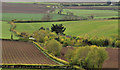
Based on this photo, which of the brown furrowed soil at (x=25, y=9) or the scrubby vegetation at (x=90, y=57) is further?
the brown furrowed soil at (x=25, y=9)

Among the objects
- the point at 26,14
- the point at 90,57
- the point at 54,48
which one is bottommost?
the point at 54,48

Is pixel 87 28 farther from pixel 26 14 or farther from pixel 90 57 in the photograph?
pixel 26 14

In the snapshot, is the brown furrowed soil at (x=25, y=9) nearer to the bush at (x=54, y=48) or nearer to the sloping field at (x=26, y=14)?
the sloping field at (x=26, y=14)

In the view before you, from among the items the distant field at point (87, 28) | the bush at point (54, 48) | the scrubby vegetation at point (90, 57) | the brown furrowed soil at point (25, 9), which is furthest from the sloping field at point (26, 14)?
the scrubby vegetation at point (90, 57)

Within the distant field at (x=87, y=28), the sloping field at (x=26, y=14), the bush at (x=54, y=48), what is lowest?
the bush at (x=54, y=48)

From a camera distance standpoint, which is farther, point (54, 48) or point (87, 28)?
point (87, 28)

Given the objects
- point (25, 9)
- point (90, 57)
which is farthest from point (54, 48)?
point (25, 9)

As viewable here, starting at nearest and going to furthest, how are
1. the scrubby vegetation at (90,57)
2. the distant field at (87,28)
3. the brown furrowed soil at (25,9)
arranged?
the scrubby vegetation at (90,57) → the distant field at (87,28) → the brown furrowed soil at (25,9)

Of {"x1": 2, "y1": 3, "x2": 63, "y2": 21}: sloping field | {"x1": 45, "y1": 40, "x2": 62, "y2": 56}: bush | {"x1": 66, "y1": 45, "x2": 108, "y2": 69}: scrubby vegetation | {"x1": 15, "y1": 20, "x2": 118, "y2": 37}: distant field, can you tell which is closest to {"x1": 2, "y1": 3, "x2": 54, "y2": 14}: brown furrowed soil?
{"x1": 2, "y1": 3, "x2": 63, "y2": 21}: sloping field

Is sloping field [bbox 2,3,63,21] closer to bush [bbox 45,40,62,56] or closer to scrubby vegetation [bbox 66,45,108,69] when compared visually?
bush [bbox 45,40,62,56]

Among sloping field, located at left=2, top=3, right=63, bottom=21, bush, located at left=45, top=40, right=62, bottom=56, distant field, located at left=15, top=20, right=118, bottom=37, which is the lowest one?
bush, located at left=45, top=40, right=62, bottom=56

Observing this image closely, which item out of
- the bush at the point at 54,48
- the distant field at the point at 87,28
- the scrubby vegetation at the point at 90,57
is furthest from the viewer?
the distant field at the point at 87,28

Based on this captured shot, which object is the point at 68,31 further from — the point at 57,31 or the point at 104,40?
the point at 104,40

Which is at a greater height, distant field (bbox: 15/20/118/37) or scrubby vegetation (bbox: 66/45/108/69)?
distant field (bbox: 15/20/118/37)
